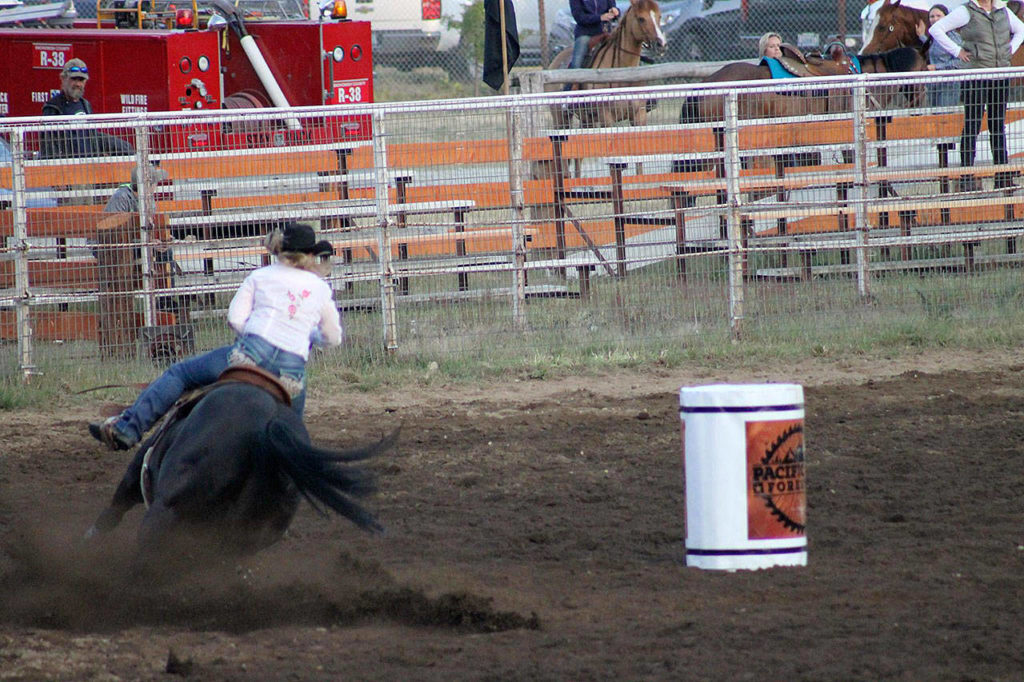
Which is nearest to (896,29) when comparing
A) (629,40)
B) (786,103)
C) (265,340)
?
(629,40)

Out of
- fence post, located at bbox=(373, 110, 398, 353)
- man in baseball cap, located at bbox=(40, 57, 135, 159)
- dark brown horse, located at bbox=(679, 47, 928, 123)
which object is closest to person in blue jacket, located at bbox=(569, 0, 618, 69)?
dark brown horse, located at bbox=(679, 47, 928, 123)

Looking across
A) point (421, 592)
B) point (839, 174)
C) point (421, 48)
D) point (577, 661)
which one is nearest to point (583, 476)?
point (421, 592)

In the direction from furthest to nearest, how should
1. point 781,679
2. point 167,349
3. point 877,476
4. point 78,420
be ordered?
point 167,349 < point 78,420 < point 877,476 < point 781,679

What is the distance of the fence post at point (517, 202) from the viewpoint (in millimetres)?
10945

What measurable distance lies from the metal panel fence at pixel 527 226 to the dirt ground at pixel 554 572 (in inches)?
67.2

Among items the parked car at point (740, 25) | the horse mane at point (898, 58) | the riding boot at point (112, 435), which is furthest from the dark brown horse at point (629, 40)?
the riding boot at point (112, 435)

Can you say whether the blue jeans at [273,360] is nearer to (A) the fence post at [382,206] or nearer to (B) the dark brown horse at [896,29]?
(A) the fence post at [382,206]

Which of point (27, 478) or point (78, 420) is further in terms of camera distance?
point (78, 420)

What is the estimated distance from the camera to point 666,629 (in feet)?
16.1

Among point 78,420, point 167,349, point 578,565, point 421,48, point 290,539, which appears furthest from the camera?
point 421,48

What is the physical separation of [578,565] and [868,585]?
4.22ft

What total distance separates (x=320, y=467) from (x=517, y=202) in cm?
609

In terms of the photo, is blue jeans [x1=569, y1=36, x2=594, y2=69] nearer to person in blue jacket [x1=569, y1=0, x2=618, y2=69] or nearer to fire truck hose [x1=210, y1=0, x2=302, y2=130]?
person in blue jacket [x1=569, y1=0, x2=618, y2=69]

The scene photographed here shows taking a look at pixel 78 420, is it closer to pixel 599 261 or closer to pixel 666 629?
pixel 599 261
